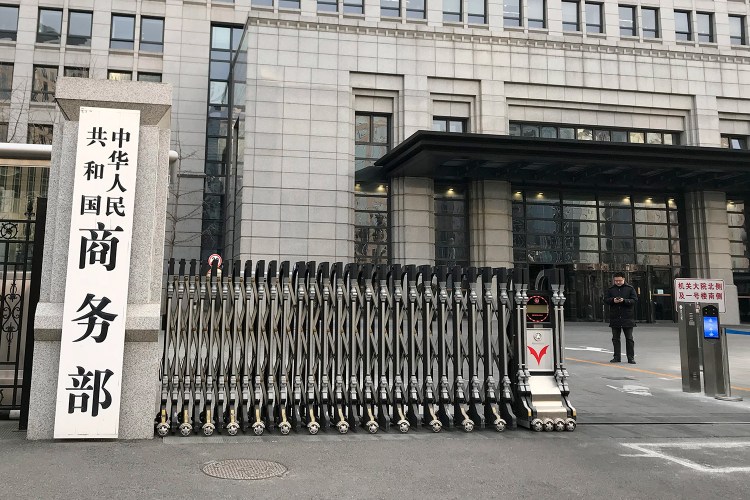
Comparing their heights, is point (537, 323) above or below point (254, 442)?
above

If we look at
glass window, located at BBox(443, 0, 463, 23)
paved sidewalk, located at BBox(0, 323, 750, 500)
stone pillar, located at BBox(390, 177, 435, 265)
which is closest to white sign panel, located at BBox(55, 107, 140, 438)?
paved sidewalk, located at BBox(0, 323, 750, 500)

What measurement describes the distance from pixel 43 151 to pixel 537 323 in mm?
6470

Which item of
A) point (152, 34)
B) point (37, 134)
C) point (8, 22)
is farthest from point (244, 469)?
point (8, 22)

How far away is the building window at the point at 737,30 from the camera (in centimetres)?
2953

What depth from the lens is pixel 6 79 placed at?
94.0 ft

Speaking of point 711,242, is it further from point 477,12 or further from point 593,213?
point 477,12

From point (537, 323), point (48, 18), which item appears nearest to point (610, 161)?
point (537, 323)

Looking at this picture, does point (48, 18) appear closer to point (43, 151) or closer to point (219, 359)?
point (43, 151)

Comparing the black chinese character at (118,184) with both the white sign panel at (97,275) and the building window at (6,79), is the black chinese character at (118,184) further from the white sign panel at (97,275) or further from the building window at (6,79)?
the building window at (6,79)

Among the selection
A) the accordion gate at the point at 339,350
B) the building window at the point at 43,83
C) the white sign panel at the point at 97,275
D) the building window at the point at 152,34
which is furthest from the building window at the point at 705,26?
the building window at the point at 43,83

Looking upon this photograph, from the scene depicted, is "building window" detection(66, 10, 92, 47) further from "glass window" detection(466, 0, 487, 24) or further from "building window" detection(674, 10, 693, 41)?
"building window" detection(674, 10, 693, 41)

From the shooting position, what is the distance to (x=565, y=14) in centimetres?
2794

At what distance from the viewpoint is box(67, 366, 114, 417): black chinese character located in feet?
17.7

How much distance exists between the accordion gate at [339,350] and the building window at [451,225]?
59.9 feet
